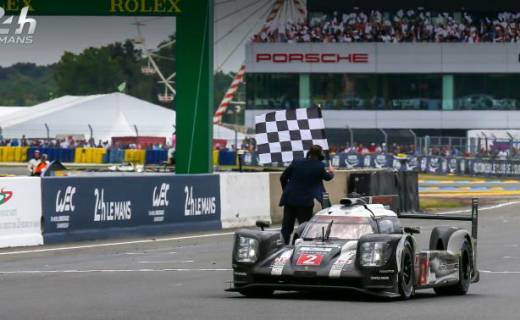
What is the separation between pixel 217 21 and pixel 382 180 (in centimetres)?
3440

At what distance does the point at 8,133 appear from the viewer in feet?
188

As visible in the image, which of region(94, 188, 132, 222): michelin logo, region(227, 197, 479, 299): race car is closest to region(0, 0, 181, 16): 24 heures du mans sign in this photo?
region(94, 188, 132, 222): michelin logo

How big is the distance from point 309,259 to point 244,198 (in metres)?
12.6

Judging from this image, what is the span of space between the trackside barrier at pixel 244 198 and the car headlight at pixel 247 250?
1137 cm

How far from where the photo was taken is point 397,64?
206ft

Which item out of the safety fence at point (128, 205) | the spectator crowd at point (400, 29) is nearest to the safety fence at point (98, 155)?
the spectator crowd at point (400, 29)

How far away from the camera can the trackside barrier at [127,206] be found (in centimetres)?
1877

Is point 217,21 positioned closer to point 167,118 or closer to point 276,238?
point 167,118

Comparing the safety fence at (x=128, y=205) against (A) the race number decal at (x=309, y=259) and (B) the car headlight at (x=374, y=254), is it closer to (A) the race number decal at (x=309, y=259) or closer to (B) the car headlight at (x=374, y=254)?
(A) the race number decal at (x=309, y=259)

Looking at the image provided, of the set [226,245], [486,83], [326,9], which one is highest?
[326,9]

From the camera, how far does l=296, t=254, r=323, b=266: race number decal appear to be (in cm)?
1035

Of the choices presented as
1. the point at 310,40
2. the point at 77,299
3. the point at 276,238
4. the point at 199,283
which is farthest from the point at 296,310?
the point at 310,40

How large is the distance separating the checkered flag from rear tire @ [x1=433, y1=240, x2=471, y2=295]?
9.18m

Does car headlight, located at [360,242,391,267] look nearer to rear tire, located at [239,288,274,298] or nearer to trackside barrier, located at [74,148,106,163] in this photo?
rear tire, located at [239,288,274,298]
